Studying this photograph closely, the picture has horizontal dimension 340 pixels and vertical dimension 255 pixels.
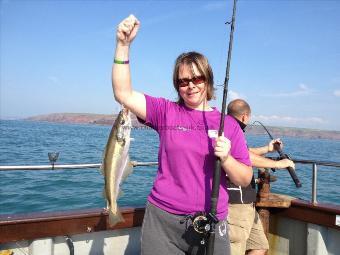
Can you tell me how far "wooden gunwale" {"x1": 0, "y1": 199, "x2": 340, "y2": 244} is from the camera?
3.73m

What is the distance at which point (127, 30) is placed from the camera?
2.55m

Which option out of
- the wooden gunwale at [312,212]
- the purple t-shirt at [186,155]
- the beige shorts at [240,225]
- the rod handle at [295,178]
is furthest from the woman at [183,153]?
the wooden gunwale at [312,212]

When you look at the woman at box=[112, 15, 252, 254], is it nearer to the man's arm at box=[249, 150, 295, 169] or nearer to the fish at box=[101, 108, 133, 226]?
the fish at box=[101, 108, 133, 226]

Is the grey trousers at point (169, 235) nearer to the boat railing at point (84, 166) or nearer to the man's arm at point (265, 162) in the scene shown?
the boat railing at point (84, 166)

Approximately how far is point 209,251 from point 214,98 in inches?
46.9

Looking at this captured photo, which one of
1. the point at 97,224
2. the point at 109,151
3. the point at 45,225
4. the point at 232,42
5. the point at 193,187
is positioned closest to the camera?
the point at 193,187

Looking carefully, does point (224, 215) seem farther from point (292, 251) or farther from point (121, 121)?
point (292, 251)

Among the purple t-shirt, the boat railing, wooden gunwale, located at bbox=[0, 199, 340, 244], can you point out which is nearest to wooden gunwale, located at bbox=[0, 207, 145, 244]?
wooden gunwale, located at bbox=[0, 199, 340, 244]

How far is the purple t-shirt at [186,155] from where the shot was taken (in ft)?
8.59

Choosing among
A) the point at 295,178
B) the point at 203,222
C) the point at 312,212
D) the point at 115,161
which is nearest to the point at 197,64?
the point at 115,161

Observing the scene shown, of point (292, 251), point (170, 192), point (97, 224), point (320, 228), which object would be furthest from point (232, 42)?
point (292, 251)

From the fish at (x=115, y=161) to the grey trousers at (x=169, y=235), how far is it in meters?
0.41

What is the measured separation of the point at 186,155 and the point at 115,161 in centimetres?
68

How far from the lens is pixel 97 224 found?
4207 millimetres
